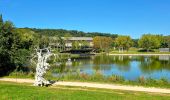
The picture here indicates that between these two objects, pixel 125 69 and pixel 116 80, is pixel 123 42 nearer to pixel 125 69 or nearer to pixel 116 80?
pixel 125 69

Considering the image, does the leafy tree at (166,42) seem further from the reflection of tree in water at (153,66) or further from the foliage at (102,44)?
the reflection of tree in water at (153,66)

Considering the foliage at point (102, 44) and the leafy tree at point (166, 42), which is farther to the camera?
the leafy tree at point (166, 42)

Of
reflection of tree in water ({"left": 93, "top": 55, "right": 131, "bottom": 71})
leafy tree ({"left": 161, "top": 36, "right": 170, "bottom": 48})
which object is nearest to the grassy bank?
reflection of tree in water ({"left": 93, "top": 55, "right": 131, "bottom": 71})

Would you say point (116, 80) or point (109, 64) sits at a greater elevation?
point (116, 80)

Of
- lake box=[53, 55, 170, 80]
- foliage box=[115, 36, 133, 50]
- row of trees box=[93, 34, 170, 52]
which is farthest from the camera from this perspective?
foliage box=[115, 36, 133, 50]

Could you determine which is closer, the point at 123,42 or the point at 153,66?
the point at 153,66

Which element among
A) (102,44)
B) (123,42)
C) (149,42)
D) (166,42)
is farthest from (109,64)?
(166,42)

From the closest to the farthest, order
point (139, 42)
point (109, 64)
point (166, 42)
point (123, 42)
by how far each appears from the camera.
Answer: point (109, 64), point (139, 42), point (123, 42), point (166, 42)

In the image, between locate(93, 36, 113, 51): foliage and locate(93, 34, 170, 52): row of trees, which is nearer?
locate(93, 34, 170, 52): row of trees

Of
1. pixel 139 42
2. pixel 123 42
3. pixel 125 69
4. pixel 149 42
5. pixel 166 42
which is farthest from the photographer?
pixel 166 42

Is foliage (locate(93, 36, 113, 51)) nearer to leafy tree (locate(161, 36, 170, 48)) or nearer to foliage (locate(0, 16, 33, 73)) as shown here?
leafy tree (locate(161, 36, 170, 48))

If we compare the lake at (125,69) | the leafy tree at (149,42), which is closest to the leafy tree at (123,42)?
the leafy tree at (149,42)

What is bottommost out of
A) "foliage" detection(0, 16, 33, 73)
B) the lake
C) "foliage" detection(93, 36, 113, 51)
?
the lake

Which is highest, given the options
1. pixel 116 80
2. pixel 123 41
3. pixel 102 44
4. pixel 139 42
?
pixel 123 41
